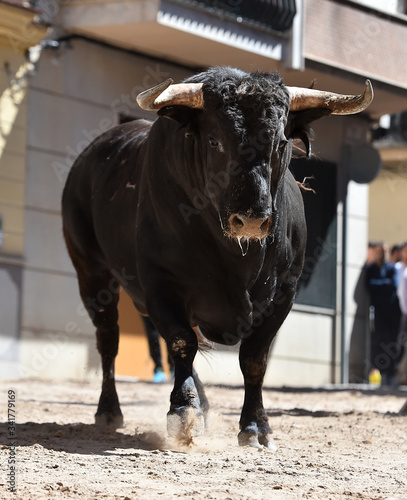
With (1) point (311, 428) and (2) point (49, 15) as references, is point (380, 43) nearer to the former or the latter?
(2) point (49, 15)

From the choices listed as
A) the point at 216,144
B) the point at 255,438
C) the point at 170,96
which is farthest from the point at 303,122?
the point at 255,438

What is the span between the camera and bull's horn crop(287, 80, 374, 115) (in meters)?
6.41

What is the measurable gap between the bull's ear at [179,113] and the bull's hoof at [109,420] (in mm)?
2252

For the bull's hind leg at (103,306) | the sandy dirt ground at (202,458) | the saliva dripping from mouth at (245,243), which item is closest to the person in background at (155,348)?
the sandy dirt ground at (202,458)

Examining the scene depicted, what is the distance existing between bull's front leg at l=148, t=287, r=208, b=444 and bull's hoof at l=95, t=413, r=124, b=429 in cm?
142

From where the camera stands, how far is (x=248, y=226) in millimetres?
5637

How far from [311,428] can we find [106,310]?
1.65 meters

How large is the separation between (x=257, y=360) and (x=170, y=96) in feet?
5.36

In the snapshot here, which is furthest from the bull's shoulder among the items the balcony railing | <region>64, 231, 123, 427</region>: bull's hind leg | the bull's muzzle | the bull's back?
the balcony railing

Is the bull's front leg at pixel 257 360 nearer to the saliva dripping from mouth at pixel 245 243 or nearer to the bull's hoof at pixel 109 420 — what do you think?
the saliva dripping from mouth at pixel 245 243

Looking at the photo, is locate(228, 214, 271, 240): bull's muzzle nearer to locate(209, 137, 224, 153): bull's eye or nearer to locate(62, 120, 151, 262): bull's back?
locate(209, 137, 224, 153): bull's eye

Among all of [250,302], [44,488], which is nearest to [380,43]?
[250,302]

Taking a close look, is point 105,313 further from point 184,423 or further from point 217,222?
point 184,423

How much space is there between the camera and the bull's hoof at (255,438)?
6.37 metres
